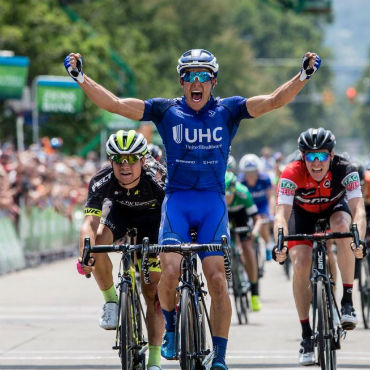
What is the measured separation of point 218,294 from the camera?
8.89 meters

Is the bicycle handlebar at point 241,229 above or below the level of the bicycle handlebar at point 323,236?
above

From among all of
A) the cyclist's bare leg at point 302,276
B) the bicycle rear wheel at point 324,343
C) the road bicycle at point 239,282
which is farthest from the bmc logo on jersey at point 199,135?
the road bicycle at point 239,282

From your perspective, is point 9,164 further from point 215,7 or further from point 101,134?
point 215,7

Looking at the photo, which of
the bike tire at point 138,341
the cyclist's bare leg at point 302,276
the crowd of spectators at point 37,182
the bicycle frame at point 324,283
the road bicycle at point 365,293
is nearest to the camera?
the bike tire at point 138,341

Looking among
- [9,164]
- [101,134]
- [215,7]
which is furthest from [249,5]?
[9,164]

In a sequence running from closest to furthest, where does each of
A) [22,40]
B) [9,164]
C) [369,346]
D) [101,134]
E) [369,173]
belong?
[369,346] → [369,173] → [9,164] → [22,40] → [101,134]

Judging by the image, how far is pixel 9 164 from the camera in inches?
886

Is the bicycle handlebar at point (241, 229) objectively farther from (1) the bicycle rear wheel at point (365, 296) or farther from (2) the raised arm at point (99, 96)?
(2) the raised arm at point (99, 96)

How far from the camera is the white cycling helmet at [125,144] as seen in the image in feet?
31.4

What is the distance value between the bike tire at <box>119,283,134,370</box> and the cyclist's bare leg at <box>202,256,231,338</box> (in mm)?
568

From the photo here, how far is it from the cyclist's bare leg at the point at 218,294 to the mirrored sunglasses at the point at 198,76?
123 centimetres

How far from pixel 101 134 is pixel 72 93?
10.3 metres

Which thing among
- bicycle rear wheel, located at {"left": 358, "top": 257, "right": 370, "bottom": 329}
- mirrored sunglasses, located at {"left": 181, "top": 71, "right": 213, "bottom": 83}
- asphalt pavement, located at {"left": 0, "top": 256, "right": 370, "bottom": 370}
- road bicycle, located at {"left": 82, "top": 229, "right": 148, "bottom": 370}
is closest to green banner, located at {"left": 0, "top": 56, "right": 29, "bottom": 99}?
asphalt pavement, located at {"left": 0, "top": 256, "right": 370, "bottom": 370}

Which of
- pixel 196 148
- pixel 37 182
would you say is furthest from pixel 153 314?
pixel 37 182
